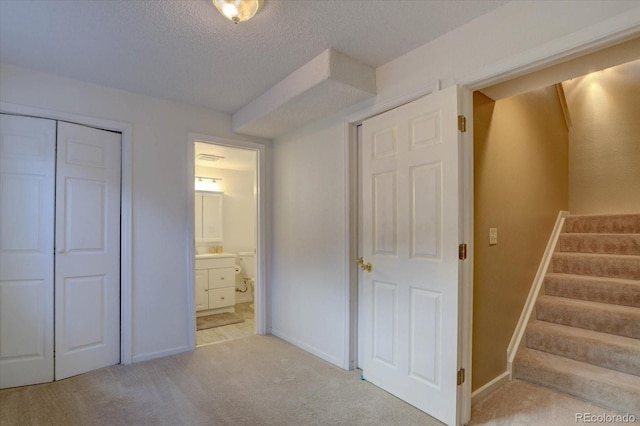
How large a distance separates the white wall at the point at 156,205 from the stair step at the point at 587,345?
321 centimetres

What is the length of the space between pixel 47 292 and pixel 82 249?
40cm

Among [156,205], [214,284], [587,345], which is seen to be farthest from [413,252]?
[214,284]

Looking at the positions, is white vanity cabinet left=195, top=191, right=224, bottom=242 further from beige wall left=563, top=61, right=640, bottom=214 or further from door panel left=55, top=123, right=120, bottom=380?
beige wall left=563, top=61, right=640, bottom=214

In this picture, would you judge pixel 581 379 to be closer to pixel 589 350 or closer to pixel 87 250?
pixel 589 350

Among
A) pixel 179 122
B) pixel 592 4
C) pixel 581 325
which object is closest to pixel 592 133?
pixel 581 325

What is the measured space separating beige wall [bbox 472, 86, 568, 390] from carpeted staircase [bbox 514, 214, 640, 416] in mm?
262

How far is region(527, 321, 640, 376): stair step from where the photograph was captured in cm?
227

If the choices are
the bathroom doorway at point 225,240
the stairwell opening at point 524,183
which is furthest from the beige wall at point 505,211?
the bathroom doorway at point 225,240

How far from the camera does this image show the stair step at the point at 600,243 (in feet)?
9.98

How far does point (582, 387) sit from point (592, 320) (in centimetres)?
66

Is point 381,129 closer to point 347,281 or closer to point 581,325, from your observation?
point 347,281

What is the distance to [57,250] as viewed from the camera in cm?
266

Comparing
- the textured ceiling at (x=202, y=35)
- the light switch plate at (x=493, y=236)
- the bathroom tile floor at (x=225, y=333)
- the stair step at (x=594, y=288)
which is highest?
Answer: the textured ceiling at (x=202, y=35)

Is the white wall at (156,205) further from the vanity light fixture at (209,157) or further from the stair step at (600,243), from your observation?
the stair step at (600,243)
